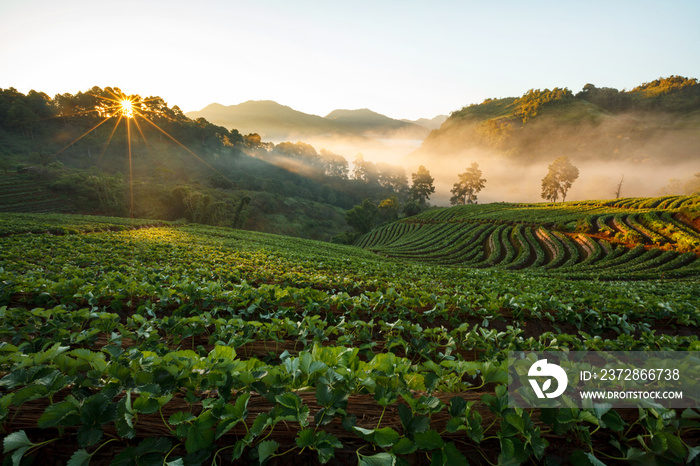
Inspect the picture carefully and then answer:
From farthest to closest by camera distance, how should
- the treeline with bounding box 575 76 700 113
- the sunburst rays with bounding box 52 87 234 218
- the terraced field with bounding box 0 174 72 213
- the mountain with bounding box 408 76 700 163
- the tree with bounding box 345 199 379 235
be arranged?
the treeline with bounding box 575 76 700 113 → the mountain with bounding box 408 76 700 163 → the sunburst rays with bounding box 52 87 234 218 → the tree with bounding box 345 199 379 235 → the terraced field with bounding box 0 174 72 213

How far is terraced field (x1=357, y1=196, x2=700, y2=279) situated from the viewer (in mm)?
30141

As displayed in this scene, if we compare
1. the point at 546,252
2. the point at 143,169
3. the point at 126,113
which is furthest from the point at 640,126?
the point at 126,113

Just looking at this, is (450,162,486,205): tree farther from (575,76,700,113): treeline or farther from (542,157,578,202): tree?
(575,76,700,113): treeline

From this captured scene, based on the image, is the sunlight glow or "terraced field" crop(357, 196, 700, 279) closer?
"terraced field" crop(357, 196, 700, 279)

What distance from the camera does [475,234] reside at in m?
50.7

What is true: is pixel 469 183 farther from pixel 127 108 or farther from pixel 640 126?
pixel 640 126

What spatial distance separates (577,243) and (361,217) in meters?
55.8

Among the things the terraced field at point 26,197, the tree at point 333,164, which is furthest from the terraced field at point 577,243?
the tree at point 333,164

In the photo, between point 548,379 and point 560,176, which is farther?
point 560,176

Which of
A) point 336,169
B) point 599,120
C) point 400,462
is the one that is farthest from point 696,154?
point 400,462

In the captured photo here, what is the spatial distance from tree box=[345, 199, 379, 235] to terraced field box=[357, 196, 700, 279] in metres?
27.7

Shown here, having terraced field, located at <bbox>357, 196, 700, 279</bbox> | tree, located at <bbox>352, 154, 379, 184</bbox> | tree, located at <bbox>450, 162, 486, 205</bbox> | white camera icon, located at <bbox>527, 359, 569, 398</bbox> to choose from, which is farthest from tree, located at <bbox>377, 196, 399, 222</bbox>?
white camera icon, located at <bbox>527, 359, 569, 398</bbox>

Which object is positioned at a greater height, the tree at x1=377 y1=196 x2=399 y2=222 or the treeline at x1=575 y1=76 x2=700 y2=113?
the treeline at x1=575 y1=76 x2=700 y2=113

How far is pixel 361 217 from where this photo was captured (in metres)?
86.7
